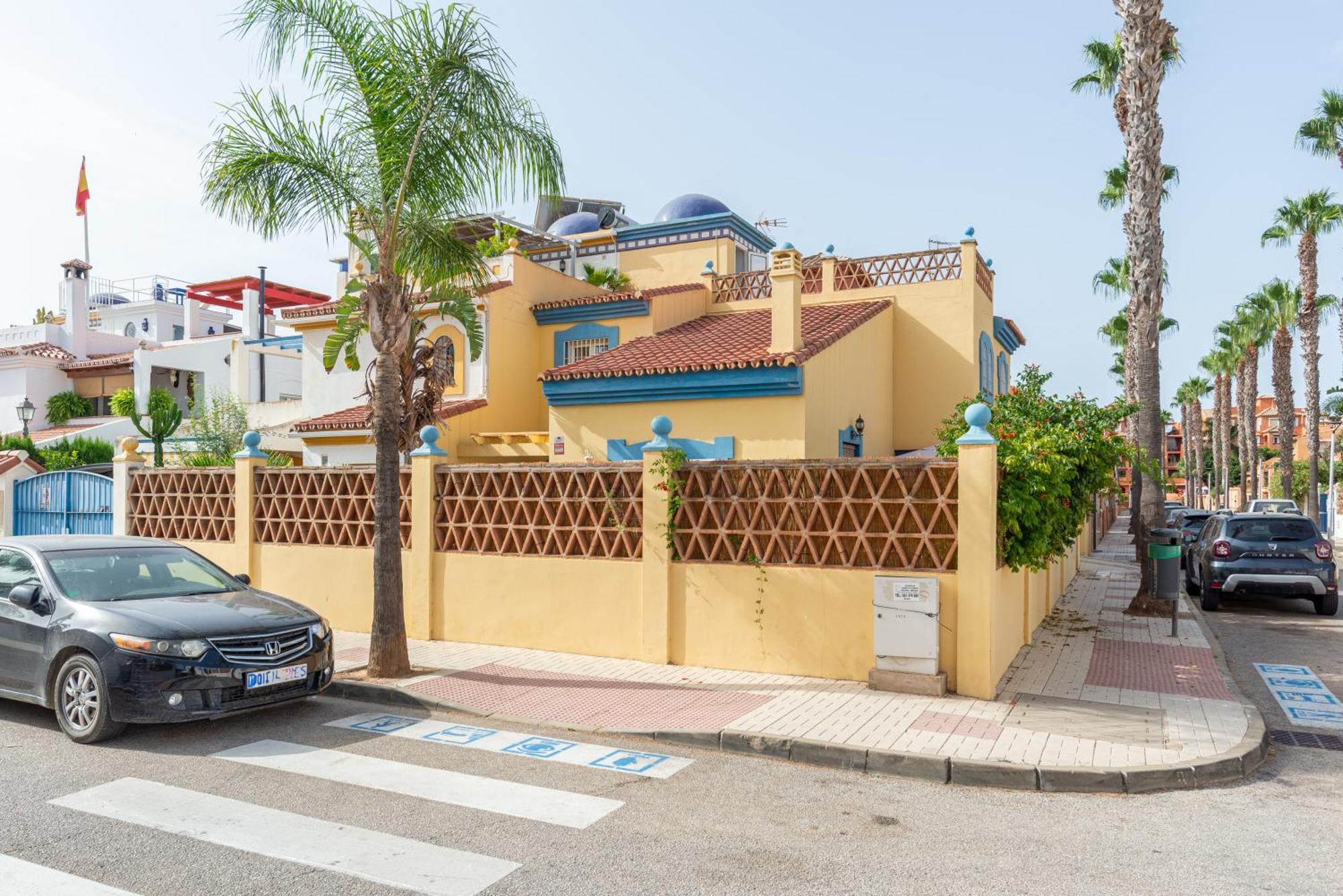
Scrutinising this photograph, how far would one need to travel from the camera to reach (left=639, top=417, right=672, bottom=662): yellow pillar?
9.68 metres

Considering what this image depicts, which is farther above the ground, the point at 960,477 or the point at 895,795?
the point at 960,477

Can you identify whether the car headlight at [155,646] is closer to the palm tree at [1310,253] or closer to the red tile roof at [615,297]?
the red tile roof at [615,297]

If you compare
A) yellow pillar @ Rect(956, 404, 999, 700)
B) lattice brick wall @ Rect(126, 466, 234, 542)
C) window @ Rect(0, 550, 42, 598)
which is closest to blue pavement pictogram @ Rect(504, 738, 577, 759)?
yellow pillar @ Rect(956, 404, 999, 700)

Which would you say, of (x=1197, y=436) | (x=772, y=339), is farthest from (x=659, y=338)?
(x=1197, y=436)

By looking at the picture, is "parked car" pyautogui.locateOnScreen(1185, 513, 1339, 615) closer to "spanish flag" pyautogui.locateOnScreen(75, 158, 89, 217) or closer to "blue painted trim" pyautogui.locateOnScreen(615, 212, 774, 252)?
"blue painted trim" pyautogui.locateOnScreen(615, 212, 774, 252)

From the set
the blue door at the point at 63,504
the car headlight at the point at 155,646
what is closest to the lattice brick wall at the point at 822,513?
the car headlight at the point at 155,646

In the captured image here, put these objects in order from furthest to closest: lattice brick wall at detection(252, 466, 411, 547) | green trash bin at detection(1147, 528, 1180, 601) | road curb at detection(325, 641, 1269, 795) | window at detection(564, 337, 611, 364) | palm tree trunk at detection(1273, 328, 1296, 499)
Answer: palm tree trunk at detection(1273, 328, 1296, 499) → window at detection(564, 337, 611, 364) → green trash bin at detection(1147, 528, 1180, 601) → lattice brick wall at detection(252, 466, 411, 547) → road curb at detection(325, 641, 1269, 795)

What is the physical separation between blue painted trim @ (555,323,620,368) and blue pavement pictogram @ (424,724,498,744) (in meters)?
11.9

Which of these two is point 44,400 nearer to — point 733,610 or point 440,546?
point 440,546

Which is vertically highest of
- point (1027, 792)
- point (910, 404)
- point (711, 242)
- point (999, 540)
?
point (711, 242)

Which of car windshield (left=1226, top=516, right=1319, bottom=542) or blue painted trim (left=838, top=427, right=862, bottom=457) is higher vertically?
blue painted trim (left=838, top=427, right=862, bottom=457)

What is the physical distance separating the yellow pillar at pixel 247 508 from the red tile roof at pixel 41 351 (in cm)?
2719

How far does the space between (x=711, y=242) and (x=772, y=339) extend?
33.0 feet

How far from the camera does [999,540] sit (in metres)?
8.84
